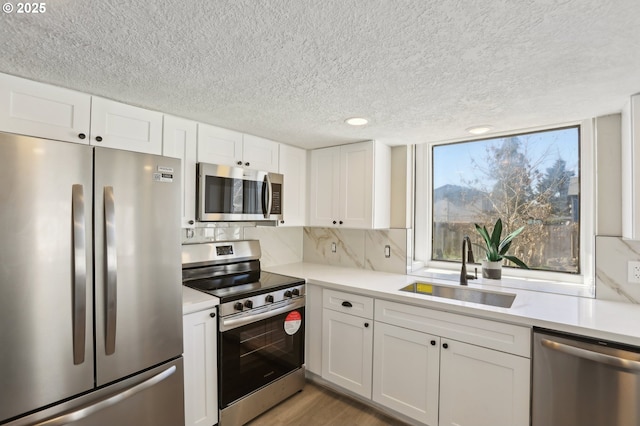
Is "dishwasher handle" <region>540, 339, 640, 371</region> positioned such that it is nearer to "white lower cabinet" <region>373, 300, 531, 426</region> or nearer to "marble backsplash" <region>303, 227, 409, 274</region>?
"white lower cabinet" <region>373, 300, 531, 426</region>

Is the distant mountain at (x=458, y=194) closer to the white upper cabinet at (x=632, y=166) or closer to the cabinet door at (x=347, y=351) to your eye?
the white upper cabinet at (x=632, y=166)

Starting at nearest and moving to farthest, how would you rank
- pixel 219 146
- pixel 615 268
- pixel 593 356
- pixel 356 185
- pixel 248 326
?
pixel 593 356, pixel 615 268, pixel 248 326, pixel 219 146, pixel 356 185

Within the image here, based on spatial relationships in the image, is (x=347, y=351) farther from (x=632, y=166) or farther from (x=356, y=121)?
(x=632, y=166)

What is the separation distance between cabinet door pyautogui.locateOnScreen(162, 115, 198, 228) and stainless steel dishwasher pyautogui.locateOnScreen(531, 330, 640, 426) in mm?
2193

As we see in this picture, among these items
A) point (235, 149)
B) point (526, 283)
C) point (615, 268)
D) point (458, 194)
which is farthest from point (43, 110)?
point (615, 268)

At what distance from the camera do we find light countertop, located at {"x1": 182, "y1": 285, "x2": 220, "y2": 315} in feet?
5.74

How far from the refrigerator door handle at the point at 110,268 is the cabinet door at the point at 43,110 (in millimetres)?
517

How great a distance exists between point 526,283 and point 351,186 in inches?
61.8

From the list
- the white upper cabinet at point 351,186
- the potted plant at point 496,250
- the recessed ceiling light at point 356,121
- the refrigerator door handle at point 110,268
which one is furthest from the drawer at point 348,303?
the refrigerator door handle at point 110,268

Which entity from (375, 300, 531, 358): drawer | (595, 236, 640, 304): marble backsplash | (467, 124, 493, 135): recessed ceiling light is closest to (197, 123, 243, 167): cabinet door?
(375, 300, 531, 358): drawer

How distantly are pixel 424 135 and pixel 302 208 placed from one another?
4.27ft

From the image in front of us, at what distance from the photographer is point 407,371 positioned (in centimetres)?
202

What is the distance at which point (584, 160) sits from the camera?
2195 mm

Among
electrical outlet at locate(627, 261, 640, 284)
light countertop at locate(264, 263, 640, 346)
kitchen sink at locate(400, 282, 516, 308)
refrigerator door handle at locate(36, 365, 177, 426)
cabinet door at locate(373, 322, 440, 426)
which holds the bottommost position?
cabinet door at locate(373, 322, 440, 426)
